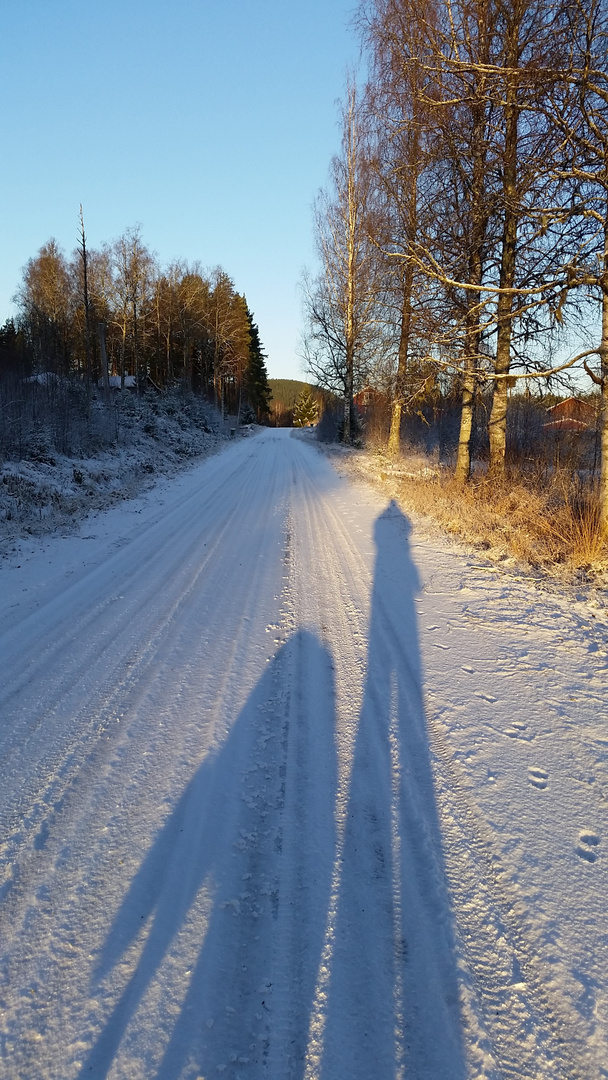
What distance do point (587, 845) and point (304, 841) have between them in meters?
1.38

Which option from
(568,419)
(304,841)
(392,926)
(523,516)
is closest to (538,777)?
(392,926)

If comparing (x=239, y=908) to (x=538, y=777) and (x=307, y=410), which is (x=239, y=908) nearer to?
(x=538, y=777)

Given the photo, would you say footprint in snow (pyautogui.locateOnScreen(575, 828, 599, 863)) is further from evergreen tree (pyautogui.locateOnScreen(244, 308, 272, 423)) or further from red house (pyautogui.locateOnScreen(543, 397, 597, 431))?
evergreen tree (pyautogui.locateOnScreen(244, 308, 272, 423))

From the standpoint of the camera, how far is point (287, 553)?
276 inches

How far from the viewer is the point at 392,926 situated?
2.04 m

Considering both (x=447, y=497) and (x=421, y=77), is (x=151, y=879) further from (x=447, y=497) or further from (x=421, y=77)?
(x=421, y=77)

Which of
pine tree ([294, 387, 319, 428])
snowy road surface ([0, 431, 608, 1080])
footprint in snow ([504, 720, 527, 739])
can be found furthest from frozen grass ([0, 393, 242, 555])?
pine tree ([294, 387, 319, 428])

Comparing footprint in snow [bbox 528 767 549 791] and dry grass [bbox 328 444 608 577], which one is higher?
dry grass [bbox 328 444 608 577]

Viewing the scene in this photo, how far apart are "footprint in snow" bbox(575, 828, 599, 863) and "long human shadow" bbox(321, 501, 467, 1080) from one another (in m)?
0.67

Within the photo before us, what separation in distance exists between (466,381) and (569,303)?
2.34 meters

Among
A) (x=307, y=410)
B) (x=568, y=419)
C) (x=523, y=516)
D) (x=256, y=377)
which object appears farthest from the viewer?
(x=307, y=410)

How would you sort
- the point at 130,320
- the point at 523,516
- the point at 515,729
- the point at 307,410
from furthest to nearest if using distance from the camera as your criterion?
the point at 307,410, the point at 130,320, the point at 523,516, the point at 515,729

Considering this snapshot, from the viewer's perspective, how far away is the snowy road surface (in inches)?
66.9

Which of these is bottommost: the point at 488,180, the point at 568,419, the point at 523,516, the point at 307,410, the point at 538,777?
the point at 538,777
